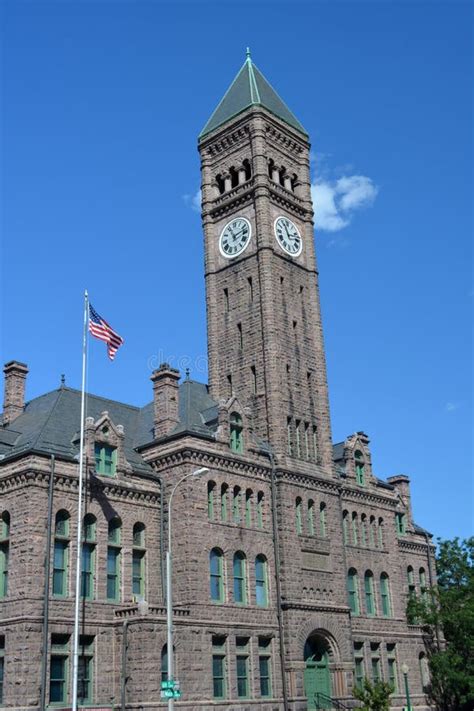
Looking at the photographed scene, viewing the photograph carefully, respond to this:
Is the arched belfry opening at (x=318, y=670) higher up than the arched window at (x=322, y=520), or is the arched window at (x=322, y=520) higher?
the arched window at (x=322, y=520)

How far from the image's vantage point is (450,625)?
2098 inches

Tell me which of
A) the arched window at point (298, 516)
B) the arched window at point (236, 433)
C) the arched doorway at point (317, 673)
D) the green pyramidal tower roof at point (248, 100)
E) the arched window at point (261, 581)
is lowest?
the arched doorway at point (317, 673)

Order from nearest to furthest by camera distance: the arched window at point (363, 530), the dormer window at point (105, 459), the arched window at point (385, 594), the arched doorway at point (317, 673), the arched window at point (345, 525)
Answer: the dormer window at point (105, 459) → the arched doorway at point (317, 673) → the arched window at point (345, 525) → the arched window at point (363, 530) → the arched window at point (385, 594)

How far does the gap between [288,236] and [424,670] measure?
2850 centimetres

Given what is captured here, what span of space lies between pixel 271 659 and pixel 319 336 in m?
19.6

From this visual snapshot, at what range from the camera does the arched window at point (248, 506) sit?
45.2 metres

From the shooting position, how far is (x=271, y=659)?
43.8m

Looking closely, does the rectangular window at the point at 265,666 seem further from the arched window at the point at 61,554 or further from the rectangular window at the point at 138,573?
the arched window at the point at 61,554

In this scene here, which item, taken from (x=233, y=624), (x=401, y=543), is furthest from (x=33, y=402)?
(x=401, y=543)

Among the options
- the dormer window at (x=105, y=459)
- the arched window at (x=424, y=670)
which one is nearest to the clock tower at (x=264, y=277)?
the dormer window at (x=105, y=459)

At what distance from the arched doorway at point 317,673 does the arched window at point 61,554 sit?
46.8 feet

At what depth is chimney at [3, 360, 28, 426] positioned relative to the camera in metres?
46.8

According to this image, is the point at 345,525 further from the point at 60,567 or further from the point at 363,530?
the point at 60,567

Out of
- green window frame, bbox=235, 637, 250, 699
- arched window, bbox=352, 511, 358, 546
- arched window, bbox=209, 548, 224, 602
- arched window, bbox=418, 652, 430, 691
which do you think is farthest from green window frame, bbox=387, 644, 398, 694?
arched window, bbox=209, 548, 224, 602
